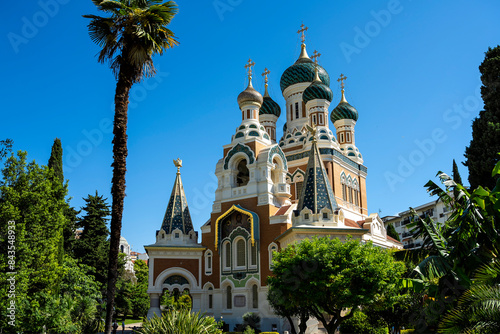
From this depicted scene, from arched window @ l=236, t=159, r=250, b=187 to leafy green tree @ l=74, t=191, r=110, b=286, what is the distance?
38.3ft

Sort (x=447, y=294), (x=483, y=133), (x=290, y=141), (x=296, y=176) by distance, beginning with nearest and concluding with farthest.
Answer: (x=447, y=294) < (x=483, y=133) < (x=296, y=176) < (x=290, y=141)

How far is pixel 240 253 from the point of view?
30172 mm

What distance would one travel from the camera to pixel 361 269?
18.9m

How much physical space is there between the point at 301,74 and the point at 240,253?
57.3 ft

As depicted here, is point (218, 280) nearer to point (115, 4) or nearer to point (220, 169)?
point (220, 169)

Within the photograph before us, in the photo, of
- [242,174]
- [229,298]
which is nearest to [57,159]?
[242,174]

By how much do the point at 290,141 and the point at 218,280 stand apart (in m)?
13.1

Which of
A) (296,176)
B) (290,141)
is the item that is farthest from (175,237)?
(290,141)

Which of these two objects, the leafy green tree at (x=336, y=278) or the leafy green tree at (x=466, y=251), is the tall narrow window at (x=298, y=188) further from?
the leafy green tree at (x=466, y=251)

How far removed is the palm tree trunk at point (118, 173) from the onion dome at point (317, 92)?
2380 centimetres

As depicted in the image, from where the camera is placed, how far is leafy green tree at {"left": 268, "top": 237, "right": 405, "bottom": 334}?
736 inches

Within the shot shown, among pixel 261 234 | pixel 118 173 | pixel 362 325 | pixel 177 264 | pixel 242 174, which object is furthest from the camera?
pixel 242 174

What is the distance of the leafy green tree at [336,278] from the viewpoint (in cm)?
1870

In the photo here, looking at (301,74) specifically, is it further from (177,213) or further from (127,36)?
(127,36)
